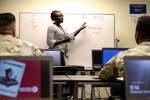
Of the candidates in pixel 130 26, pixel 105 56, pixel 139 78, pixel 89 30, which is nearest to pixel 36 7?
pixel 89 30

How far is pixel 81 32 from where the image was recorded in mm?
6441

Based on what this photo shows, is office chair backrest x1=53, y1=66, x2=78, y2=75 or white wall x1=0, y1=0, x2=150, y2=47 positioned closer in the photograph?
office chair backrest x1=53, y1=66, x2=78, y2=75

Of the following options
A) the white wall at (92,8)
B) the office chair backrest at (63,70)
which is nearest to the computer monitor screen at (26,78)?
the office chair backrest at (63,70)

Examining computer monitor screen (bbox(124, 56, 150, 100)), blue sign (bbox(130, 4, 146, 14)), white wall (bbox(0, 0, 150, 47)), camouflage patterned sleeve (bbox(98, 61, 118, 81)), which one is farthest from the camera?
blue sign (bbox(130, 4, 146, 14))

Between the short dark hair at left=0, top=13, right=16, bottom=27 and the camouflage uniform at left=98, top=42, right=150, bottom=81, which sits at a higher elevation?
the short dark hair at left=0, top=13, right=16, bottom=27

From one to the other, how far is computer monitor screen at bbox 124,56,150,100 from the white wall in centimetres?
463

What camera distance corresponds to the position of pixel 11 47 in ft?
8.58

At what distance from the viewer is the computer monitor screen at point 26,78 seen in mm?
1776

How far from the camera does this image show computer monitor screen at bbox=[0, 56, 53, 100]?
1.78m

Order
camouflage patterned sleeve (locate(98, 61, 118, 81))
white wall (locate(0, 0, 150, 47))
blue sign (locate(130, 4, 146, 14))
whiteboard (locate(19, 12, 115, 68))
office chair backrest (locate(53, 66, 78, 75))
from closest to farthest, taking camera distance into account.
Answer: camouflage patterned sleeve (locate(98, 61, 118, 81)) → office chair backrest (locate(53, 66, 78, 75)) → whiteboard (locate(19, 12, 115, 68)) → white wall (locate(0, 0, 150, 47)) → blue sign (locate(130, 4, 146, 14))

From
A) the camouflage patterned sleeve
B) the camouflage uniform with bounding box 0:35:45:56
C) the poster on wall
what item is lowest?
the camouflage patterned sleeve

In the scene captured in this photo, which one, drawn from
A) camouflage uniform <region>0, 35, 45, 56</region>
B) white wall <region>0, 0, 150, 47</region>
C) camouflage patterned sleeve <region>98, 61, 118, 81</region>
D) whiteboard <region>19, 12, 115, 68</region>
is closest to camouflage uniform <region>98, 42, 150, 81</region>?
camouflage patterned sleeve <region>98, 61, 118, 81</region>

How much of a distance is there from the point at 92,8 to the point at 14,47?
4106 mm

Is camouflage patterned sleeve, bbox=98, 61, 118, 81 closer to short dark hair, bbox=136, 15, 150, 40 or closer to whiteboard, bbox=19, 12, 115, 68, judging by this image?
short dark hair, bbox=136, 15, 150, 40
